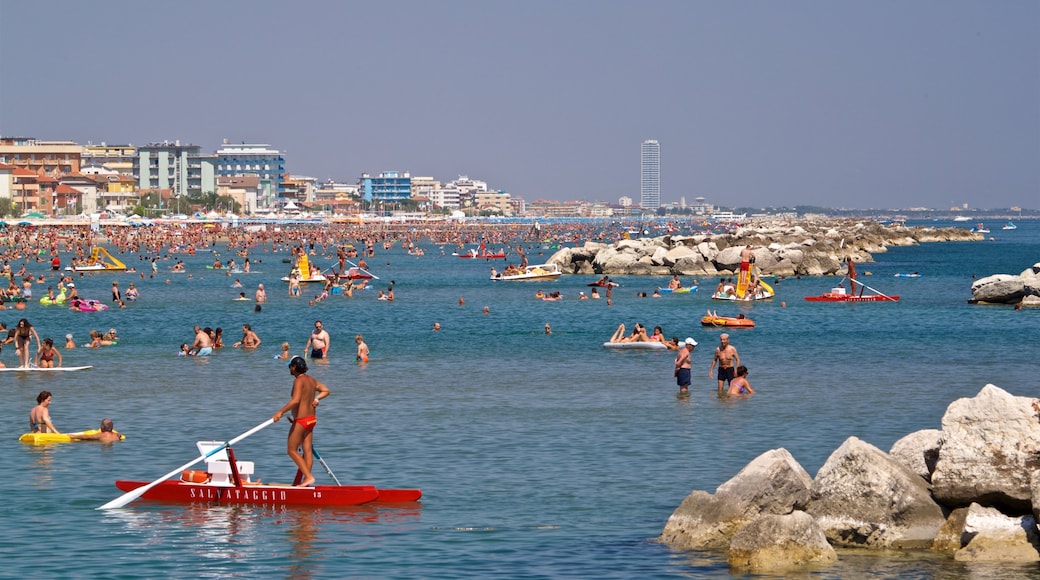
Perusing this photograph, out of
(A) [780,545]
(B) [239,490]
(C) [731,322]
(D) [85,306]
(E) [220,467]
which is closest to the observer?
(A) [780,545]

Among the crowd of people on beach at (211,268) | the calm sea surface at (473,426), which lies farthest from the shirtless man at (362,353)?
the calm sea surface at (473,426)

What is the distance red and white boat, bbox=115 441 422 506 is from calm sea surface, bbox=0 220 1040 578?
0.72 feet

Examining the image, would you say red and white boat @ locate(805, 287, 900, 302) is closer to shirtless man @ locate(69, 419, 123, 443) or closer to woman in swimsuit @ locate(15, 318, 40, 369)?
woman in swimsuit @ locate(15, 318, 40, 369)

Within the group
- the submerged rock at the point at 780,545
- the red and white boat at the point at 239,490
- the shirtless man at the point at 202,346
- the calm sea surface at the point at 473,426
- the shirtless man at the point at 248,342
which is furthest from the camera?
the shirtless man at the point at 248,342

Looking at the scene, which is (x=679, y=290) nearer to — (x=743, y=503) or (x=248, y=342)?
(x=248, y=342)

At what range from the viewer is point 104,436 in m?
26.5

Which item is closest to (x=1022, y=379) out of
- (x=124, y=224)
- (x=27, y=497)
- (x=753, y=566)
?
(x=753, y=566)

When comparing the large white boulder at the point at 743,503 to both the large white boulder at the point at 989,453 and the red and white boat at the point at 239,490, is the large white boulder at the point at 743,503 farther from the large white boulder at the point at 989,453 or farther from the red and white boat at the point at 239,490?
the red and white boat at the point at 239,490

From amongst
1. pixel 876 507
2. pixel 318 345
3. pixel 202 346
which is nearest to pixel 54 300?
pixel 202 346

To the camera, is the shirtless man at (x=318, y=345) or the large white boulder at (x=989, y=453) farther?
the shirtless man at (x=318, y=345)

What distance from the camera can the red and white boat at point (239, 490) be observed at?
20688 millimetres

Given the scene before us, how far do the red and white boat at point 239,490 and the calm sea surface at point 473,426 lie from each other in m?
0.22

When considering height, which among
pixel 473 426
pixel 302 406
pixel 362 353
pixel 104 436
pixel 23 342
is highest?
pixel 302 406

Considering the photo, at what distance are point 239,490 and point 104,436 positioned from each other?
22.1 feet
